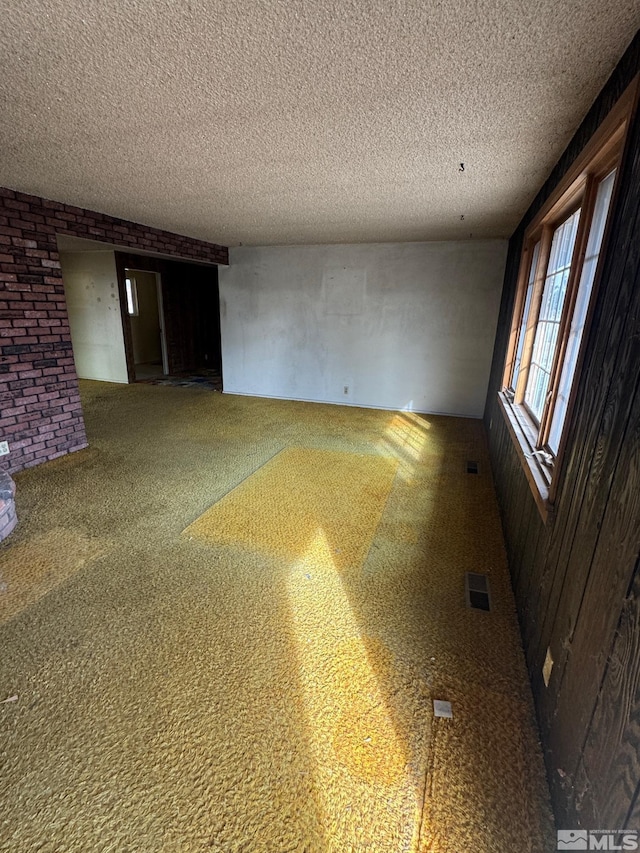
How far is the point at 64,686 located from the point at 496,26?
9.01ft

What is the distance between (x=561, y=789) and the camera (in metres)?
1.12

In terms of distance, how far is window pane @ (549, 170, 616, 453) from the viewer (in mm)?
1654

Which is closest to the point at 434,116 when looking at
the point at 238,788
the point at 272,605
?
the point at 272,605

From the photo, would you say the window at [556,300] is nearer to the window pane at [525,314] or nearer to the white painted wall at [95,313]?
the window pane at [525,314]

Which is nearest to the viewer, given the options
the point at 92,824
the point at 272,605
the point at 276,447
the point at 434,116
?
the point at 92,824

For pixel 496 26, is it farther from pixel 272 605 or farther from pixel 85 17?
pixel 272 605

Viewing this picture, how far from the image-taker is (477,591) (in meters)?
2.09

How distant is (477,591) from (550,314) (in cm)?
185

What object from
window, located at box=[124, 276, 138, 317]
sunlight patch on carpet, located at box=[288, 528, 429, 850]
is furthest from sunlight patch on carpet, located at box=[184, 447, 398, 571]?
window, located at box=[124, 276, 138, 317]

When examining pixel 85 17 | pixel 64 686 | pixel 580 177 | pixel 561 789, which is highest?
pixel 85 17

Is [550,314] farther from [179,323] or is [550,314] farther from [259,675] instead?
[179,323]

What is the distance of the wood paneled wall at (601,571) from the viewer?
34.5 inches

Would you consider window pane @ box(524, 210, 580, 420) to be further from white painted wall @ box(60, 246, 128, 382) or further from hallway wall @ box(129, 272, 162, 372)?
hallway wall @ box(129, 272, 162, 372)

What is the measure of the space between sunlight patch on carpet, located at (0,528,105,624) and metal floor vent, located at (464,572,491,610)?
7.01 feet
